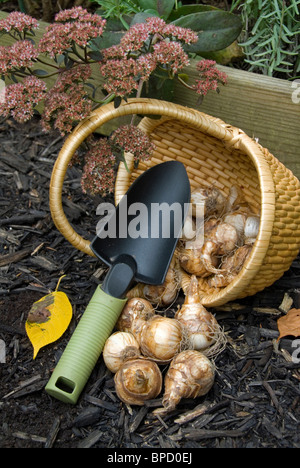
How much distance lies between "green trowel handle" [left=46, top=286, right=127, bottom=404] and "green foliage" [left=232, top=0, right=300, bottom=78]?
1042 mm

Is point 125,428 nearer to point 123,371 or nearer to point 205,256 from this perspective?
point 123,371

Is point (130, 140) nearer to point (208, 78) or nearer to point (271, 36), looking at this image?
point (208, 78)

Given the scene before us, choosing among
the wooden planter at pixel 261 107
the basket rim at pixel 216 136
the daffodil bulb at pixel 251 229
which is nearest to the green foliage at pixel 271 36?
the wooden planter at pixel 261 107

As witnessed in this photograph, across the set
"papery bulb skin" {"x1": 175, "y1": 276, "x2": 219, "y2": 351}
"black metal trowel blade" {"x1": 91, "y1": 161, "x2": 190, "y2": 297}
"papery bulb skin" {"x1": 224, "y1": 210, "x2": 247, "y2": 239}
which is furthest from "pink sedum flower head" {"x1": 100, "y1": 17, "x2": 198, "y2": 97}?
"papery bulb skin" {"x1": 175, "y1": 276, "x2": 219, "y2": 351}

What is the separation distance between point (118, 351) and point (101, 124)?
0.61m

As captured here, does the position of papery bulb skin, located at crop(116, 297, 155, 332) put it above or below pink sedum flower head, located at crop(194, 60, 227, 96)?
below

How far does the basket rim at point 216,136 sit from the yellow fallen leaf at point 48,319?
7.0 inches

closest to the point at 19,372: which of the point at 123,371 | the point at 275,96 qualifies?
the point at 123,371

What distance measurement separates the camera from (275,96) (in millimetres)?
1708

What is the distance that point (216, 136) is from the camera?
146cm

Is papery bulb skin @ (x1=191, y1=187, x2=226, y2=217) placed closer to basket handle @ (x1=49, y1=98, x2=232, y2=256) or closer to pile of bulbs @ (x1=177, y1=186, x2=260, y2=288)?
pile of bulbs @ (x1=177, y1=186, x2=260, y2=288)

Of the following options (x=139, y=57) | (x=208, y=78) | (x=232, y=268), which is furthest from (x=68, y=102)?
(x=232, y=268)

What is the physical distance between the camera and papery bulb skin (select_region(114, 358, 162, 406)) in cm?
118
